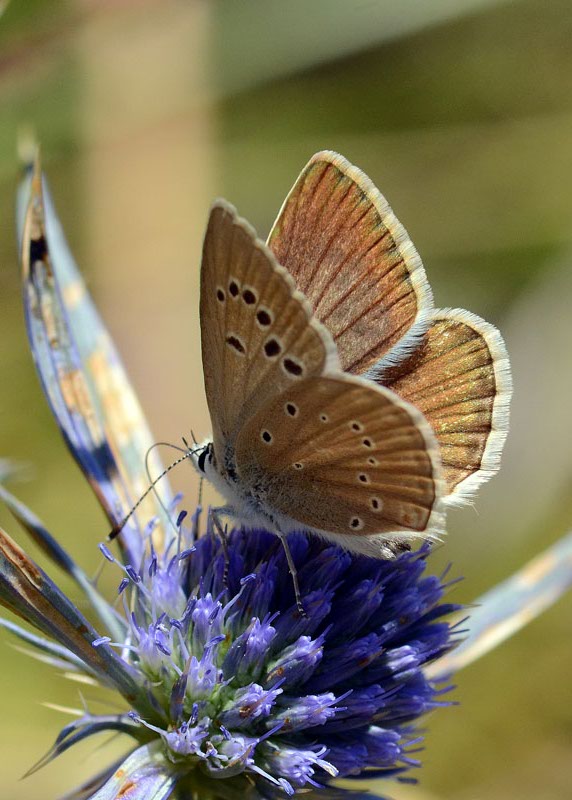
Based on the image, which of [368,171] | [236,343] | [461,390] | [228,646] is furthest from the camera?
[368,171]

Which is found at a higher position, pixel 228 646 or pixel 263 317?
pixel 263 317

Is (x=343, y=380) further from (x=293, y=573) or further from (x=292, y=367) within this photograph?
(x=293, y=573)

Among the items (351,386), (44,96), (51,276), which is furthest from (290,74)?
(351,386)

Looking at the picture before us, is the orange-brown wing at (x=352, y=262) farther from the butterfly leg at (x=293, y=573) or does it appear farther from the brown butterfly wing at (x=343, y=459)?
the butterfly leg at (x=293, y=573)

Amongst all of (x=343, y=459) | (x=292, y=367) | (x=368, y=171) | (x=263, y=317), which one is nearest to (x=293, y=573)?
(x=343, y=459)

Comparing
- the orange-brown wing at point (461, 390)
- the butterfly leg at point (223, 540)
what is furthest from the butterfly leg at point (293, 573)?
the orange-brown wing at point (461, 390)

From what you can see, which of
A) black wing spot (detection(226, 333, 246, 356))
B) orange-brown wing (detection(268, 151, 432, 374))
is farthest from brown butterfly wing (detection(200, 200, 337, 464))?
orange-brown wing (detection(268, 151, 432, 374))

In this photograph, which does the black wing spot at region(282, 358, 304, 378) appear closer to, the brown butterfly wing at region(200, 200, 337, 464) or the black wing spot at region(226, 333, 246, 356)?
the brown butterfly wing at region(200, 200, 337, 464)
